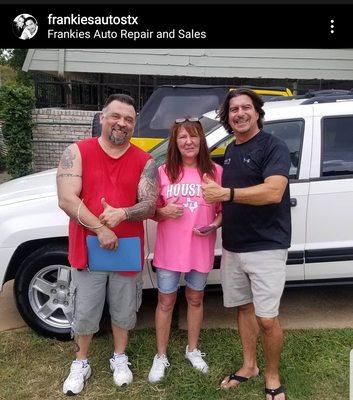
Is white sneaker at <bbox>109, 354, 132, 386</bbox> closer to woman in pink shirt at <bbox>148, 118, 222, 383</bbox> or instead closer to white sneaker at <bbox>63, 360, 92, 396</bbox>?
white sneaker at <bbox>63, 360, 92, 396</bbox>

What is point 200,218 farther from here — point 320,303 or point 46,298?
point 320,303

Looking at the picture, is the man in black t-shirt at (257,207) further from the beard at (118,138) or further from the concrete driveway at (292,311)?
the concrete driveway at (292,311)

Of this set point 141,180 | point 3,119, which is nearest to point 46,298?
point 141,180

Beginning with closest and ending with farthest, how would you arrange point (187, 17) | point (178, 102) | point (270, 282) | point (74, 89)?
1. point (270, 282)
2. point (178, 102)
3. point (187, 17)
4. point (74, 89)

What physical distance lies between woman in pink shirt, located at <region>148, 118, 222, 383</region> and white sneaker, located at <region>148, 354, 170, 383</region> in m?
0.50

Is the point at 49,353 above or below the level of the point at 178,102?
below

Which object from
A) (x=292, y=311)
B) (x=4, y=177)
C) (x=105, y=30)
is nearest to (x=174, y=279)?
(x=292, y=311)

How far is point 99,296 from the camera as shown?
2.75m

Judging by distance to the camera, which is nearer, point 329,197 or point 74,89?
point 329,197

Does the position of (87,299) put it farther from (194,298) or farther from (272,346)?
(272,346)

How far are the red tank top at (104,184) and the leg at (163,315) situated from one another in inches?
20.3

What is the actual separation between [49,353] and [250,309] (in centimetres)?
154

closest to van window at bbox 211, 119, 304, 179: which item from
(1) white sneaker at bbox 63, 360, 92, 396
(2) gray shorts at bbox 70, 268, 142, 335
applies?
(2) gray shorts at bbox 70, 268, 142, 335

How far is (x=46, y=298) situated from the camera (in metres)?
3.45
